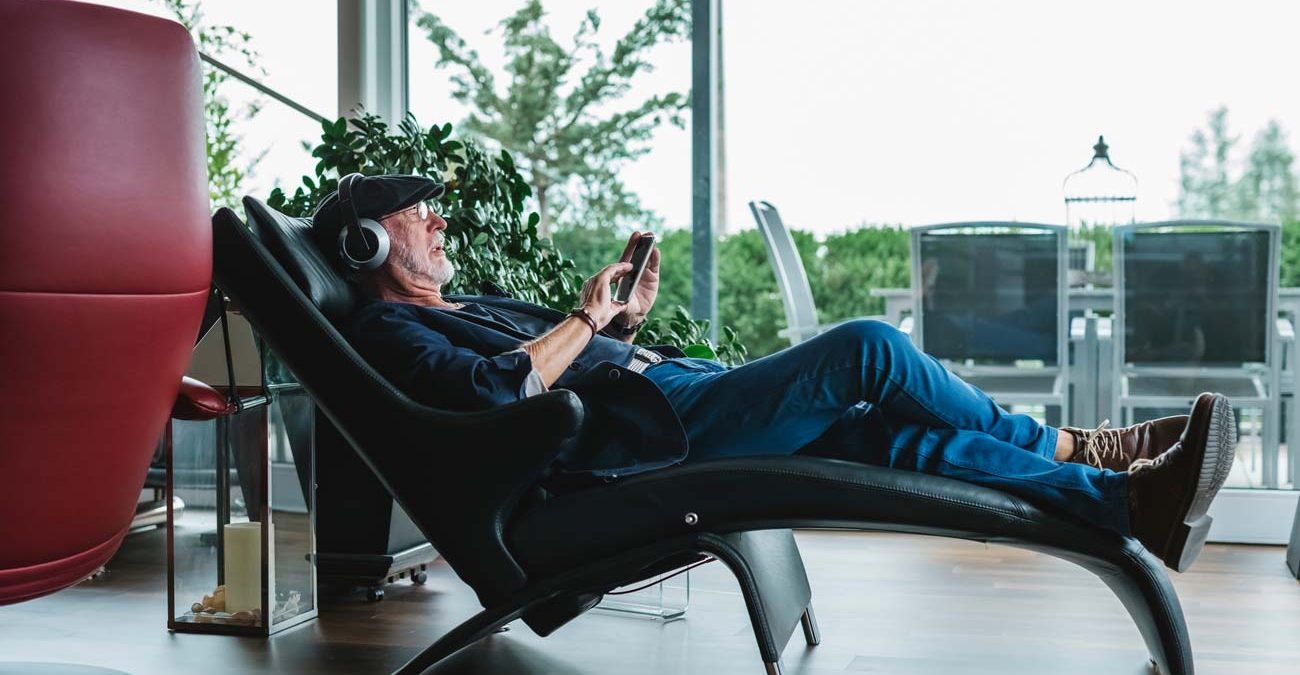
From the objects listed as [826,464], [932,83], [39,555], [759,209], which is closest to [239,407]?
[39,555]

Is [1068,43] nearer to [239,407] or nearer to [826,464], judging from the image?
[826,464]

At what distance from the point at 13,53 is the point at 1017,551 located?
2.80m

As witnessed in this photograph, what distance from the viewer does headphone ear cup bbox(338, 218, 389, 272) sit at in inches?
87.1

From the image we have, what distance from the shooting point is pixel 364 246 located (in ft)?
7.27

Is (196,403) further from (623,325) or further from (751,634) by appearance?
(751,634)

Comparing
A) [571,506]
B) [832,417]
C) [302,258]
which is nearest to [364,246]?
[302,258]

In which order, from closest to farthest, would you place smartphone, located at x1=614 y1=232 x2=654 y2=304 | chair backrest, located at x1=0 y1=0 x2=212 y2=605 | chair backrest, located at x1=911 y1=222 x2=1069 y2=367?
chair backrest, located at x1=0 y1=0 x2=212 y2=605 → smartphone, located at x1=614 y1=232 x2=654 y2=304 → chair backrest, located at x1=911 y1=222 x2=1069 y2=367

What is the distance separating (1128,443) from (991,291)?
1.73m

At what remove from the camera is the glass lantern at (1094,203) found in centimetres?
370

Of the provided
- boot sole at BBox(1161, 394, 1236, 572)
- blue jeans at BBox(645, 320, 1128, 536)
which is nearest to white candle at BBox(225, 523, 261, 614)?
blue jeans at BBox(645, 320, 1128, 536)

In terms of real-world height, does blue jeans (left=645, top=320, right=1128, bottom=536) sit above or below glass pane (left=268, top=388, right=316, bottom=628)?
above

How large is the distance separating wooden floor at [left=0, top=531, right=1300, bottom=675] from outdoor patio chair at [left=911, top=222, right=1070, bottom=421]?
72 centimetres

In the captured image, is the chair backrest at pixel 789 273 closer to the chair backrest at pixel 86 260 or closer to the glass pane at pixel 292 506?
the glass pane at pixel 292 506

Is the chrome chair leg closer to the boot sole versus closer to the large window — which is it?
the boot sole
